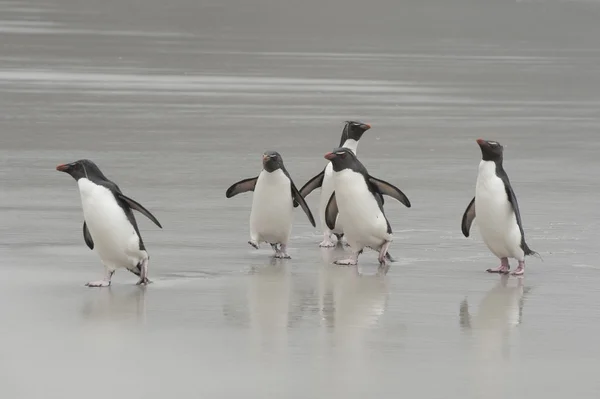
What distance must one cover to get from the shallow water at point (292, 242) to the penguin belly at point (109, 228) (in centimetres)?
18

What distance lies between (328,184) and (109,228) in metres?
2.25

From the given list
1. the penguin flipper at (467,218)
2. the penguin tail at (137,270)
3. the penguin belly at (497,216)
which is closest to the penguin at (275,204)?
the penguin flipper at (467,218)

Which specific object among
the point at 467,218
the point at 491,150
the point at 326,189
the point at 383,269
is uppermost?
the point at 491,150

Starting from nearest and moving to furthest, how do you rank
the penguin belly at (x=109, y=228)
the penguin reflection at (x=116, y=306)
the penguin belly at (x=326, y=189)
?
1. the penguin reflection at (x=116, y=306)
2. the penguin belly at (x=109, y=228)
3. the penguin belly at (x=326, y=189)

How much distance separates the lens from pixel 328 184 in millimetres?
9625

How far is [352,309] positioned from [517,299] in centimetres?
92

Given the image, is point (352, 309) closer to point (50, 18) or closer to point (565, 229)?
point (565, 229)

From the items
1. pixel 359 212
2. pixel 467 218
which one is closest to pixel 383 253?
pixel 359 212

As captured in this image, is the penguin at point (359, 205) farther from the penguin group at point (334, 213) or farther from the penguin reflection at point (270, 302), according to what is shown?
the penguin reflection at point (270, 302)

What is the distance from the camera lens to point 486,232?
845 cm

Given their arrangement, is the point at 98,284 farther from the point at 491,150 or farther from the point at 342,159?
the point at 491,150

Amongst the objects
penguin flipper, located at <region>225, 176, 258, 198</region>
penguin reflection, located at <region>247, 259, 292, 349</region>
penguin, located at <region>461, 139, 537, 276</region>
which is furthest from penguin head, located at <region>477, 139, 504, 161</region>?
penguin flipper, located at <region>225, 176, 258, 198</region>

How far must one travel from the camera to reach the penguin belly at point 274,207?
887 centimetres

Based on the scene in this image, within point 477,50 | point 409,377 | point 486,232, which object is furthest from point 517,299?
point 477,50
